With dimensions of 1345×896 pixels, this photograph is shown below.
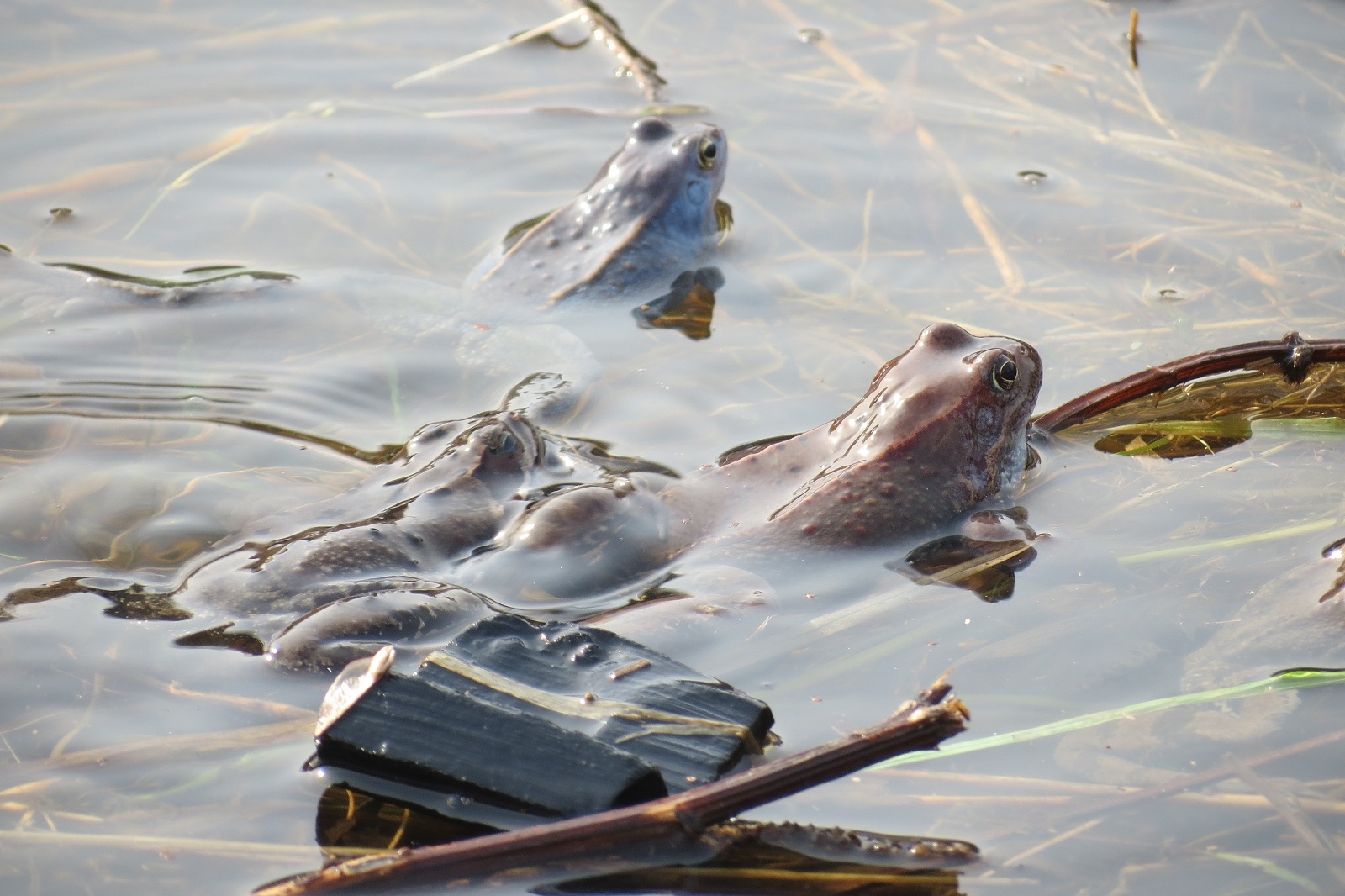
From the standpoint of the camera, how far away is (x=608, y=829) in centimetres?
224

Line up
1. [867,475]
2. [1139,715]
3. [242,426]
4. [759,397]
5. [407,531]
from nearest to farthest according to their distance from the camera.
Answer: [1139,715] < [407,531] < [867,475] < [242,426] < [759,397]

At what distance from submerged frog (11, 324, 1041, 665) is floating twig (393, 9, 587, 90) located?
3039mm

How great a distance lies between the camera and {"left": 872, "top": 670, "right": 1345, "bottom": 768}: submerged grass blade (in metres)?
2.75

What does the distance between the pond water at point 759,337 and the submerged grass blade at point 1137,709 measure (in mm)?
26

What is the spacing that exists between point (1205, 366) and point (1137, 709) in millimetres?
1517

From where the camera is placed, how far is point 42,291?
467cm

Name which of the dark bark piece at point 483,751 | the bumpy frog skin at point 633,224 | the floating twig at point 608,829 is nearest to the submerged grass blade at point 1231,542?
the floating twig at point 608,829

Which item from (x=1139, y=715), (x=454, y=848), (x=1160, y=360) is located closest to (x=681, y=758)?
(x=454, y=848)

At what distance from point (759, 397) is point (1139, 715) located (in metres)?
1.89

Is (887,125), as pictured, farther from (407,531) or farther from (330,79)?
(407,531)

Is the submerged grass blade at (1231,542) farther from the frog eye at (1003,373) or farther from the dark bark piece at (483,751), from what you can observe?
the dark bark piece at (483,751)

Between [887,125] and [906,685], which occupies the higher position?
[887,125]

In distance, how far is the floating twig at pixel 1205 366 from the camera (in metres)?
3.90

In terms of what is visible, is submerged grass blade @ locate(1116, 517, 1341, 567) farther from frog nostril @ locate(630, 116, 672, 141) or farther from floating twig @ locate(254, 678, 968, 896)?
frog nostril @ locate(630, 116, 672, 141)
